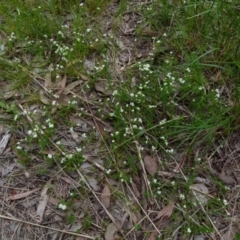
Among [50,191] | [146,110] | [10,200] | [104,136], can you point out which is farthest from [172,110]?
[10,200]

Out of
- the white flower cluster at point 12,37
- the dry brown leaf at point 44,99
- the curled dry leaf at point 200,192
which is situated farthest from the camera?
the white flower cluster at point 12,37

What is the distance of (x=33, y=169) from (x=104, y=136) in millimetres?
420

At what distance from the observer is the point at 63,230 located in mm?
2227

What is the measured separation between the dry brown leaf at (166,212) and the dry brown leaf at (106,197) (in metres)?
0.26

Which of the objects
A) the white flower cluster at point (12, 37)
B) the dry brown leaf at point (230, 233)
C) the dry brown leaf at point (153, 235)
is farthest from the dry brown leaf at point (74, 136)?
the dry brown leaf at point (230, 233)

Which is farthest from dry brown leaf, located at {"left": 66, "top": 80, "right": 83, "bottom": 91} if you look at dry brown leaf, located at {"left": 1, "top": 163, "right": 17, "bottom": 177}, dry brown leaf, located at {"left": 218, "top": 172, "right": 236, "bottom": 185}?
dry brown leaf, located at {"left": 218, "top": 172, "right": 236, "bottom": 185}

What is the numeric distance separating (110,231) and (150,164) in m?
0.42

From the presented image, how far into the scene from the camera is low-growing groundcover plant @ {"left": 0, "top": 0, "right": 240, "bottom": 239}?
7.50 feet

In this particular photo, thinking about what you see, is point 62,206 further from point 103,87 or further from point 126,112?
point 103,87

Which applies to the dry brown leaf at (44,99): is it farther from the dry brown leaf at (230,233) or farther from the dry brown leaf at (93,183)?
the dry brown leaf at (230,233)

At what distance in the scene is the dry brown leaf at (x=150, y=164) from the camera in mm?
2383

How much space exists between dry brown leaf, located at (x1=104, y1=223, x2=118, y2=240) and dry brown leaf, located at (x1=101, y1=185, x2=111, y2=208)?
4.2 inches

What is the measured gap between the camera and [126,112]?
8.24 ft

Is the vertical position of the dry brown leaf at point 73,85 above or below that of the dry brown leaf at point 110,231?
above
